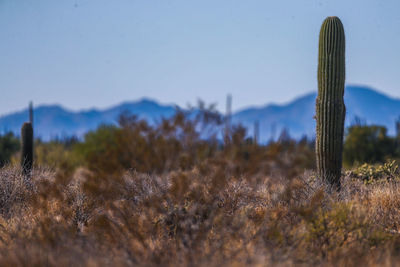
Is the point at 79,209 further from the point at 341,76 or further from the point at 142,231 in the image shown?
the point at 341,76

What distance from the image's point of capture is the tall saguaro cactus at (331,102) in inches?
455

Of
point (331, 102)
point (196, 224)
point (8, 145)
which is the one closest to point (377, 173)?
point (331, 102)

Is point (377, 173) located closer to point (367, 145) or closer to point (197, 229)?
point (197, 229)

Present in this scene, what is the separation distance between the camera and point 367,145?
1099 inches

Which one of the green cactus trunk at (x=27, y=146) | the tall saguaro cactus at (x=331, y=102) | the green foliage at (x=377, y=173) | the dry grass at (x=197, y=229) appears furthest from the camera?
the green cactus trunk at (x=27, y=146)

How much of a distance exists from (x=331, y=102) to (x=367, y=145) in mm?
17634

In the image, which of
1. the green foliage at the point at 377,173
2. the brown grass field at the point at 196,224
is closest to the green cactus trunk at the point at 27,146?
the brown grass field at the point at 196,224

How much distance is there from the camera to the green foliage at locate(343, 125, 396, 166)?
1086 inches

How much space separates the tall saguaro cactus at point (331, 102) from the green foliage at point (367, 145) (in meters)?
16.2

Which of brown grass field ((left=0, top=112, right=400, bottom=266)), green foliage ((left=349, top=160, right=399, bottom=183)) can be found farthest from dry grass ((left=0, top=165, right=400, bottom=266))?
green foliage ((left=349, top=160, right=399, bottom=183))

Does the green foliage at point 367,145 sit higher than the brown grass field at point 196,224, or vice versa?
the green foliage at point 367,145

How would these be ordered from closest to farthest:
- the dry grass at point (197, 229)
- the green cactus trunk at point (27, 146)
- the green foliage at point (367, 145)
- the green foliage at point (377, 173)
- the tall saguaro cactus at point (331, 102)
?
1. the dry grass at point (197, 229)
2. the tall saguaro cactus at point (331, 102)
3. the green foliage at point (377, 173)
4. the green cactus trunk at point (27, 146)
5. the green foliage at point (367, 145)

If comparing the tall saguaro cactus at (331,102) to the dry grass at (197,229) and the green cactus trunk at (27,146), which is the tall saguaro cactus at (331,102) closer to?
the dry grass at (197,229)

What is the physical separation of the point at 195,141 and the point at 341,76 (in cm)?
1848
